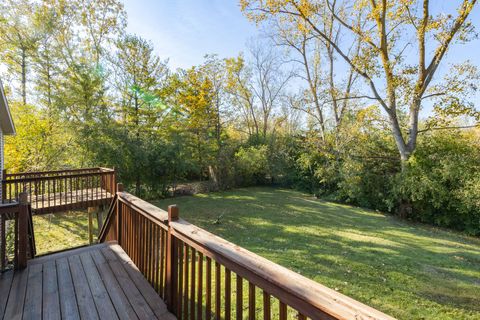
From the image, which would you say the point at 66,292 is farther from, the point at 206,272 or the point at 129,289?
the point at 206,272

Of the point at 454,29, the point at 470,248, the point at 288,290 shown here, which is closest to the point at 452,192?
the point at 470,248

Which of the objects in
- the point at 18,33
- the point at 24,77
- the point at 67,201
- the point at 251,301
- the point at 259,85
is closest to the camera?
the point at 251,301

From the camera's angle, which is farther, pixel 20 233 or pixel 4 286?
pixel 20 233

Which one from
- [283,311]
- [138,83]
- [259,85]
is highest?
[259,85]

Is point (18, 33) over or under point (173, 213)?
over

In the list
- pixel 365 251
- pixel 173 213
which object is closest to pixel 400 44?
pixel 365 251

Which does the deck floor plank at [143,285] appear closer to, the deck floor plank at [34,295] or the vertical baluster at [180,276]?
the vertical baluster at [180,276]

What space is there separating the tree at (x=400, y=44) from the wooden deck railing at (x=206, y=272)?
30.1 ft

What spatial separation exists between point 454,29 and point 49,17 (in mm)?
15806

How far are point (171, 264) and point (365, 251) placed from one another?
15.4ft

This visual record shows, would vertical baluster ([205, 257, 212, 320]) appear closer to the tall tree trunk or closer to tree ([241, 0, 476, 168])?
tree ([241, 0, 476, 168])

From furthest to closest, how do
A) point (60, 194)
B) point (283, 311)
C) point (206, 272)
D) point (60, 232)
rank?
point (60, 232) → point (60, 194) → point (206, 272) → point (283, 311)

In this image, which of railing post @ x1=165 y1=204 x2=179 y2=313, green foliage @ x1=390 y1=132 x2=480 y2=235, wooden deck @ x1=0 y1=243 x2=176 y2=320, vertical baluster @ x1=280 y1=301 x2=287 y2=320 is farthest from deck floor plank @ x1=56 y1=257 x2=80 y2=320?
green foliage @ x1=390 y1=132 x2=480 y2=235

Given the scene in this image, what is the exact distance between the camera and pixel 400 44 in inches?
364
